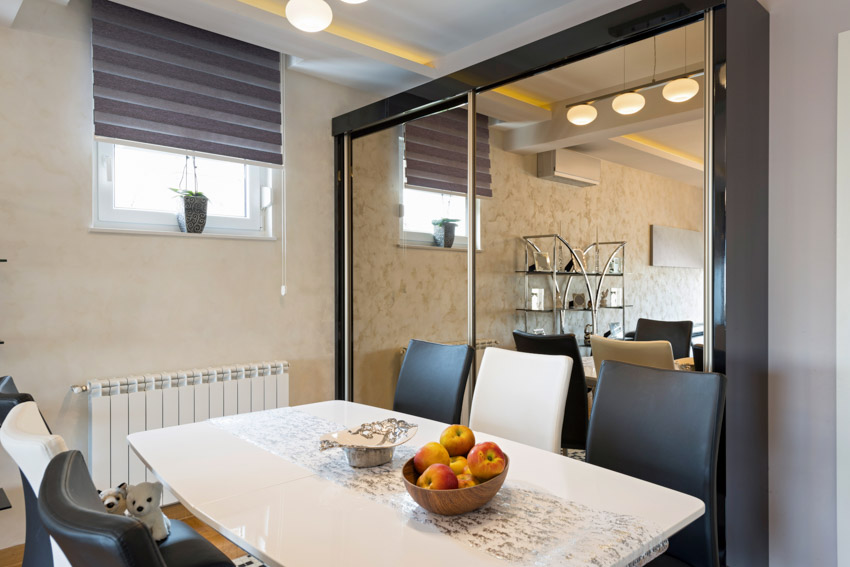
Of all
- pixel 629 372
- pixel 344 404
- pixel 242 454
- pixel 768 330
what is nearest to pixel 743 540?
pixel 768 330

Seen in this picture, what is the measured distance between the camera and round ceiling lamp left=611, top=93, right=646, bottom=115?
213 cm

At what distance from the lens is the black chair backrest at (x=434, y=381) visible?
2.13 metres

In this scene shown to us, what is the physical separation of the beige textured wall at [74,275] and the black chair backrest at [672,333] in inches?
85.0

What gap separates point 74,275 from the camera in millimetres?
2629

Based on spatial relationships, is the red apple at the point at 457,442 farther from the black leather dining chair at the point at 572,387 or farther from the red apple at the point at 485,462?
the black leather dining chair at the point at 572,387

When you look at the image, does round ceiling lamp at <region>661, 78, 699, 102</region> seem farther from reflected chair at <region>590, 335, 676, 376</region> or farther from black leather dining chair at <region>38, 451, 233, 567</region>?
black leather dining chair at <region>38, 451, 233, 567</region>

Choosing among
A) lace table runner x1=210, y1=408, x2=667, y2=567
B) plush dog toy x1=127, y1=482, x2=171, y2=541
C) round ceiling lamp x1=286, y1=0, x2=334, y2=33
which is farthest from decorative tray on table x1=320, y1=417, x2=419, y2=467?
round ceiling lamp x1=286, y1=0, x2=334, y2=33

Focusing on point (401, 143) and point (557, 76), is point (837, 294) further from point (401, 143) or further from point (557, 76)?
point (401, 143)

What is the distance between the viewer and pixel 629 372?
1.66 meters

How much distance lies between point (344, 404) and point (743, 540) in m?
1.61

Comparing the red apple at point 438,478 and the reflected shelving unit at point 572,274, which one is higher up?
the reflected shelving unit at point 572,274

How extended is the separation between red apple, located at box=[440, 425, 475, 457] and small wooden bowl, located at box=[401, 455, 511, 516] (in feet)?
0.50

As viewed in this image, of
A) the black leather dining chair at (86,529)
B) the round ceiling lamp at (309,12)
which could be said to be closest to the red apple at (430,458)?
the black leather dining chair at (86,529)

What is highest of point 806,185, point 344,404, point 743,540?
point 806,185
